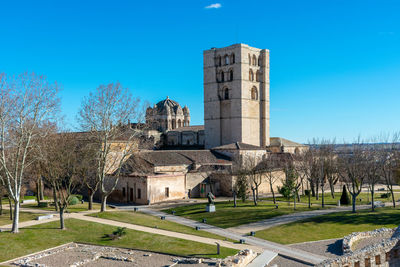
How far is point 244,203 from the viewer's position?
42.5 metres

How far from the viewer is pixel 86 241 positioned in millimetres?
27594

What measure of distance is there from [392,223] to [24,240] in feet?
95.6

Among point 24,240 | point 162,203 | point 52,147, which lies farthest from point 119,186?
point 24,240

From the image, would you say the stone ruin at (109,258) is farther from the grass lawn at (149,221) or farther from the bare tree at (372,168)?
the bare tree at (372,168)

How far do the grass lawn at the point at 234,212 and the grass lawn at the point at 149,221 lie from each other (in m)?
3.20

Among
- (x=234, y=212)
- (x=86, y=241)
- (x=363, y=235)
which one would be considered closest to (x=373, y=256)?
(x=363, y=235)

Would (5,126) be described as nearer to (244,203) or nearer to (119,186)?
(119,186)

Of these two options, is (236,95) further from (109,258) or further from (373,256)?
(373,256)

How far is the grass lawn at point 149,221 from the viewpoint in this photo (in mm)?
29453

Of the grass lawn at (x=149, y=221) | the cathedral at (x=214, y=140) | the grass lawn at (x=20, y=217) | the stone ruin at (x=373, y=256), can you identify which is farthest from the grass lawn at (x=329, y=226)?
the grass lawn at (x=20, y=217)

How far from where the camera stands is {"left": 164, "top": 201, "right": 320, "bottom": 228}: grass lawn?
3341 centimetres

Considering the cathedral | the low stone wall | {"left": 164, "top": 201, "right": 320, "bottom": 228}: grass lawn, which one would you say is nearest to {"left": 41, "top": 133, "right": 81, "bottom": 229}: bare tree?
the cathedral

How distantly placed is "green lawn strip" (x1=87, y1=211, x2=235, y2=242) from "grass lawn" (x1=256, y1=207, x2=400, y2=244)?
4313 millimetres

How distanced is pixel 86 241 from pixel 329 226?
1930 centimetres
